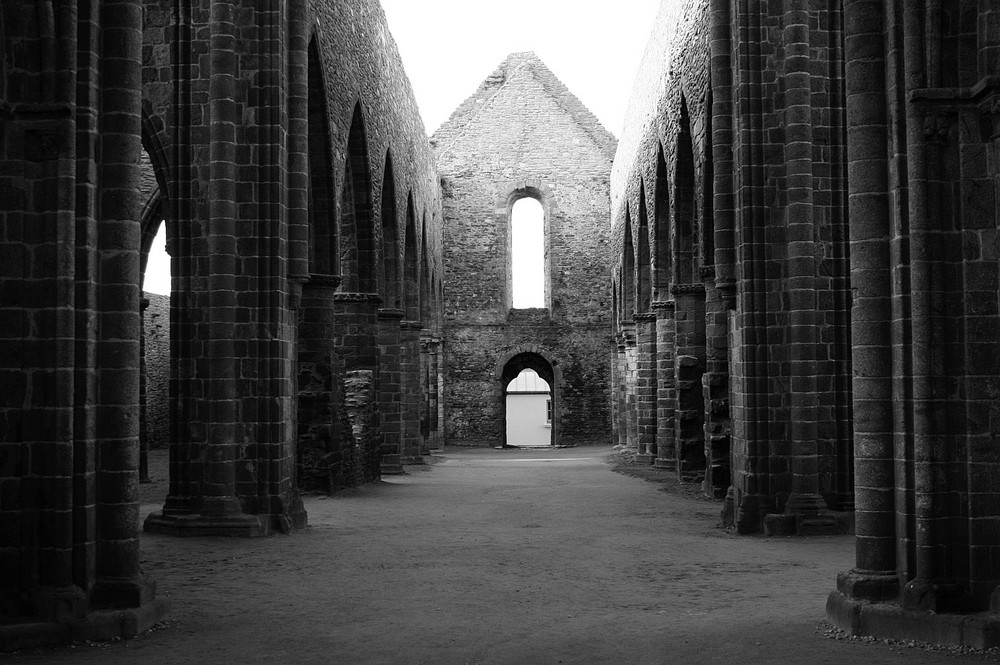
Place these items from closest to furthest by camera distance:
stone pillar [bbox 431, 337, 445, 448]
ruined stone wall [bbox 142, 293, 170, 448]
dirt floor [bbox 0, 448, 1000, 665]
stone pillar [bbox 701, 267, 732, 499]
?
dirt floor [bbox 0, 448, 1000, 665] → stone pillar [bbox 701, 267, 732, 499] → ruined stone wall [bbox 142, 293, 170, 448] → stone pillar [bbox 431, 337, 445, 448]

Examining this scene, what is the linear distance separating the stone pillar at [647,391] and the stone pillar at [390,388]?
533cm

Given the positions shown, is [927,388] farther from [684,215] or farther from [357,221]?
[357,221]

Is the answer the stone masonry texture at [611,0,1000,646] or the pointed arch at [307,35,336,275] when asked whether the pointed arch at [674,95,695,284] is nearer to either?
the stone masonry texture at [611,0,1000,646]

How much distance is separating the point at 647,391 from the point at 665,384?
1876 millimetres

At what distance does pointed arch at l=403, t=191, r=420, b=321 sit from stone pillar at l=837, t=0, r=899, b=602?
16971mm

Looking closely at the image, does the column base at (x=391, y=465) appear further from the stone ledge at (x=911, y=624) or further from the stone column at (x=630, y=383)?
the stone ledge at (x=911, y=624)

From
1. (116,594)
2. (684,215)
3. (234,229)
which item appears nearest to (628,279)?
(684,215)

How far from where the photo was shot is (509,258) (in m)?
32.4

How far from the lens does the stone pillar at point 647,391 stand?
21406 millimetres

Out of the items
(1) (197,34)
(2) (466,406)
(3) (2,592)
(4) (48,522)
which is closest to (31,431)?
(4) (48,522)

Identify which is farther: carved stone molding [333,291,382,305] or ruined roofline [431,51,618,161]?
ruined roofline [431,51,618,161]

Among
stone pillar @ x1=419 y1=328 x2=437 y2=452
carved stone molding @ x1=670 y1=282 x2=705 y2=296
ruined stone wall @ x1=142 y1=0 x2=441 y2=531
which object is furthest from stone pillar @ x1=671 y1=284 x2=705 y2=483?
stone pillar @ x1=419 y1=328 x2=437 y2=452

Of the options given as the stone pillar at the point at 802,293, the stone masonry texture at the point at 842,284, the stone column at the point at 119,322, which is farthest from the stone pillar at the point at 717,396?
the stone column at the point at 119,322

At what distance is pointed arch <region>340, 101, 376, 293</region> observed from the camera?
17.3m
